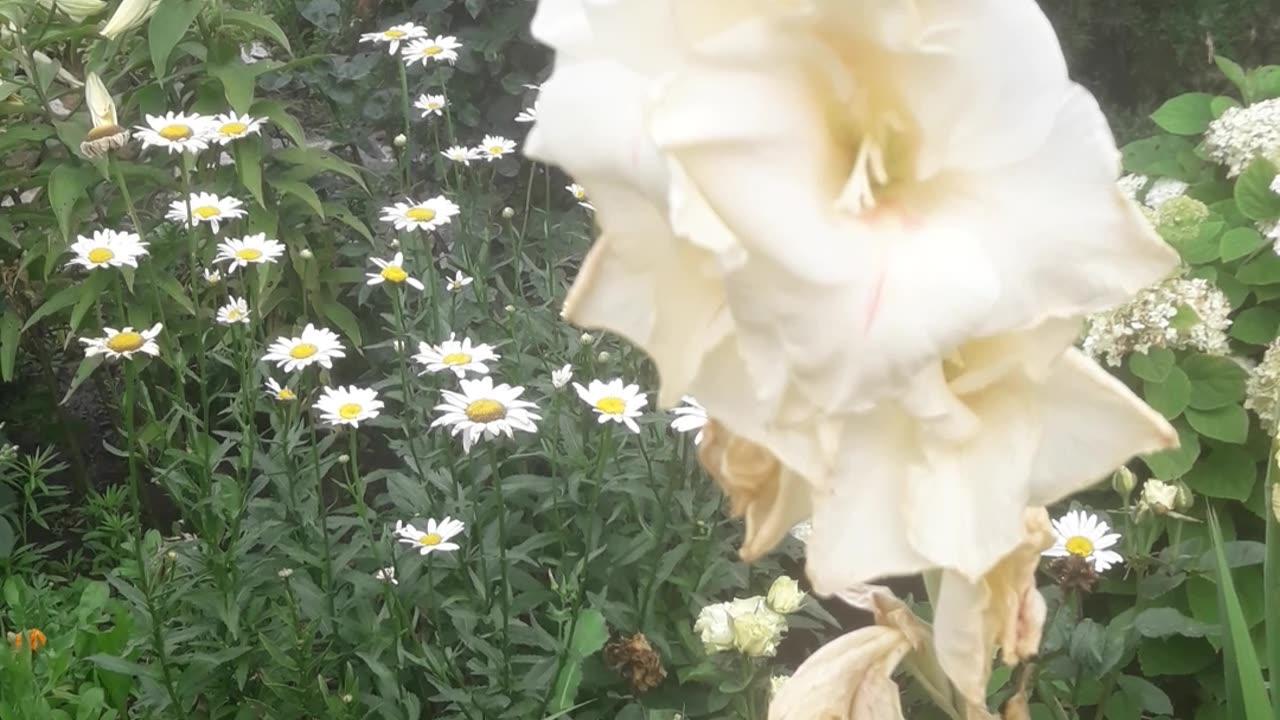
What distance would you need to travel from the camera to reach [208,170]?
237cm

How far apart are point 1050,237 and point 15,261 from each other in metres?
2.65

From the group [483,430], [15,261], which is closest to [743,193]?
[483,430]

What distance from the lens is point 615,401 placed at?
4.82ft

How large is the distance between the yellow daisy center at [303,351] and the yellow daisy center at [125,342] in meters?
0.21

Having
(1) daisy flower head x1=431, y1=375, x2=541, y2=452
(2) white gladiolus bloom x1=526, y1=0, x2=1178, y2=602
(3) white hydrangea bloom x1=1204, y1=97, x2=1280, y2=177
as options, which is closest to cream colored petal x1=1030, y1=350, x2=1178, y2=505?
(2) white gladiolus bloom x1=526, y1=0, x2=1178, y2=602

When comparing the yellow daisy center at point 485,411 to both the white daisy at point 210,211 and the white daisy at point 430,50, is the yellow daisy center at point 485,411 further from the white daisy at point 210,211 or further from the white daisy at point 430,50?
the white daisy at point 430,50

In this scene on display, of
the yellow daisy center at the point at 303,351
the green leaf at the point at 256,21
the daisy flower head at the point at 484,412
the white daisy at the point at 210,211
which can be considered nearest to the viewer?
the daisy flower head at the point at 484,412

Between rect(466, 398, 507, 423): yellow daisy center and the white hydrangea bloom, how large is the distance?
1.19 meters

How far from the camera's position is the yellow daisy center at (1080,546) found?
1.27 m

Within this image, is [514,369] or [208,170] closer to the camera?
[514,369]

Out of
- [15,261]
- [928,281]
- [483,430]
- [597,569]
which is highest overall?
[928,281]

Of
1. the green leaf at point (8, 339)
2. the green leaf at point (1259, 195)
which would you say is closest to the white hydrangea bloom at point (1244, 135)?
the green leaf at point (1259, 195)

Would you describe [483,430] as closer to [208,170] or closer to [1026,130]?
[1026,130]

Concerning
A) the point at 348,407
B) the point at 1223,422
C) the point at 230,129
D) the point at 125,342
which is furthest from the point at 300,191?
the point at 1223,422
